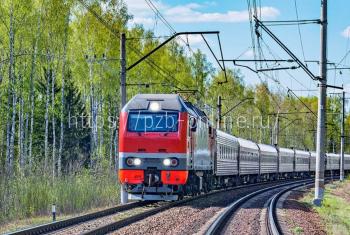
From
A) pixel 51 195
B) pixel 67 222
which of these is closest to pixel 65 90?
pixel 51 195

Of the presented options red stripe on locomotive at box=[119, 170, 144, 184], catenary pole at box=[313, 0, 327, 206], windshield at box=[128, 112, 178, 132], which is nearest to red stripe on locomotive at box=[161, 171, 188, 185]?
red stripe on locomotive at box=[119, 170, 144, 184]

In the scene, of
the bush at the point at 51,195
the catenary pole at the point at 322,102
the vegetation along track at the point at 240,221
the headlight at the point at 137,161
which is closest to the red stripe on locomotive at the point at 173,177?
the headlight at the point at 137,161

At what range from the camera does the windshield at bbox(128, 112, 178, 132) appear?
1962 centimetres

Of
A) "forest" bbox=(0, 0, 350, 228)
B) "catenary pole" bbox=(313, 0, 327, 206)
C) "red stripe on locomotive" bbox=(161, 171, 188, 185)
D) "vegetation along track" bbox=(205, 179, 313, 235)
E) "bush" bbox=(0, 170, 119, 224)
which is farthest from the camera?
"catenary pole" bbox=(313, 0, 327, 206)

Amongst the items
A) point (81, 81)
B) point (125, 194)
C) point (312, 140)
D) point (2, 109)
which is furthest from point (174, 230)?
point (312, 140)

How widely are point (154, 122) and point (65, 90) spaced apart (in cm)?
2844

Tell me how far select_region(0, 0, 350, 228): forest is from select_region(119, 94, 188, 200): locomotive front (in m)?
1.56

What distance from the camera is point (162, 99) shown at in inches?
790

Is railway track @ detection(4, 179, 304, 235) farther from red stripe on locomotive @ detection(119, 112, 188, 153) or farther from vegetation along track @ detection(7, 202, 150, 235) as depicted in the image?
red stripe on locomotive @ detection(119, 112, 188, 153)

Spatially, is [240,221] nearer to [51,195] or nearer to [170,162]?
[170,162]

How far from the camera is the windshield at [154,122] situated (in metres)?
19.6

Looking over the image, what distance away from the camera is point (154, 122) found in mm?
19719

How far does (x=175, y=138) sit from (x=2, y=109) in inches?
742

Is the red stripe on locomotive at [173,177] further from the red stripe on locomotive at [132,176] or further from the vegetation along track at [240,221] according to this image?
the vegetation along track at [240,221]
